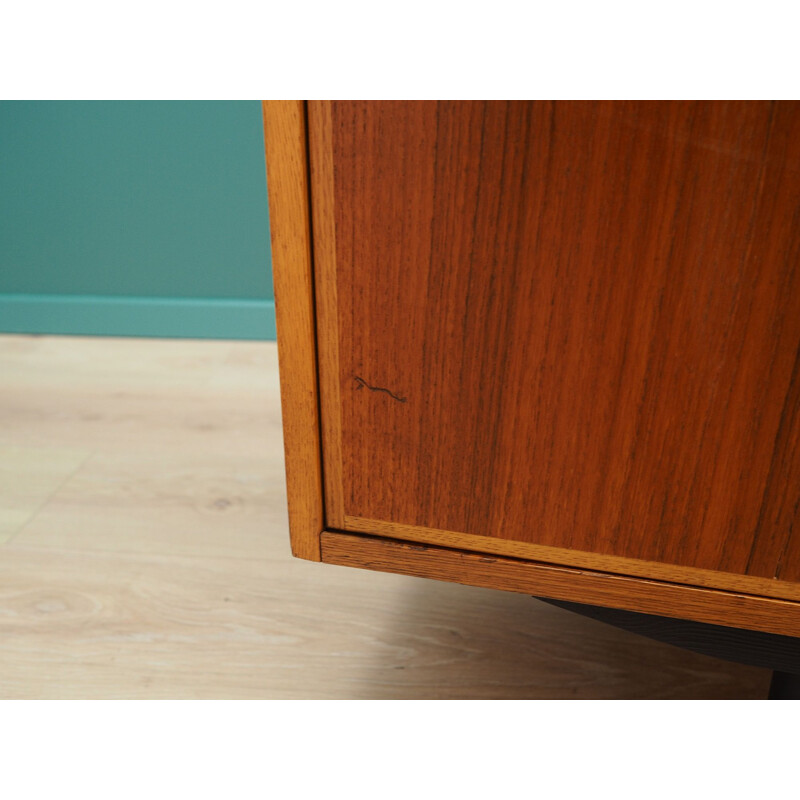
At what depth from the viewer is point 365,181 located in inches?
11.7

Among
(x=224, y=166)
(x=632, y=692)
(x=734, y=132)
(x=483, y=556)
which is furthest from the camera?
(x=224, y=166)

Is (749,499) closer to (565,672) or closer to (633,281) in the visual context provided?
(633,281)

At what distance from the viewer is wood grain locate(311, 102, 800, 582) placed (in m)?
0.26

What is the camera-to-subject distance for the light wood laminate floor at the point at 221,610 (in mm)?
596

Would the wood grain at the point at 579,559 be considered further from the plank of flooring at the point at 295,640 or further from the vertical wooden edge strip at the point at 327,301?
the plank of flooring at the point at 295,640

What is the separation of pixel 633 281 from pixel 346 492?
0.54 ft

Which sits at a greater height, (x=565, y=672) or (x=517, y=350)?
(x=517, y=350)

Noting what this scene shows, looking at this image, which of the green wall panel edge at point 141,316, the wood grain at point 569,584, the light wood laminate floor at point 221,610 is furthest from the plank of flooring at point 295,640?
the green wall panel edge at point 141,316

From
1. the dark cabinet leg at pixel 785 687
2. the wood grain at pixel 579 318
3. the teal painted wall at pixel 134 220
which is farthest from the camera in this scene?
the teal painted wall at pixel 134 220

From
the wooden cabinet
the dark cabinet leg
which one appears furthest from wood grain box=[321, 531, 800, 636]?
the dark cabinet leg

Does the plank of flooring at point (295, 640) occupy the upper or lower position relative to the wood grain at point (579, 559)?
lower

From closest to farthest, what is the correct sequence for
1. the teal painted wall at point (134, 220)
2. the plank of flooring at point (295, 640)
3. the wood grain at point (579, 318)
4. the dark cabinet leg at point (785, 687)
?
1. the wood grain at point (579, 318)
2. the dark cabinet leg at point (785, 687)
3. the plank of flooring at point (295, 640)
4. the teal painted wall at point (134, 220)

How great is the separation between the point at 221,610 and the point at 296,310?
423 millimetres

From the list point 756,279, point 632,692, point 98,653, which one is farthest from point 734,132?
point 98,653
